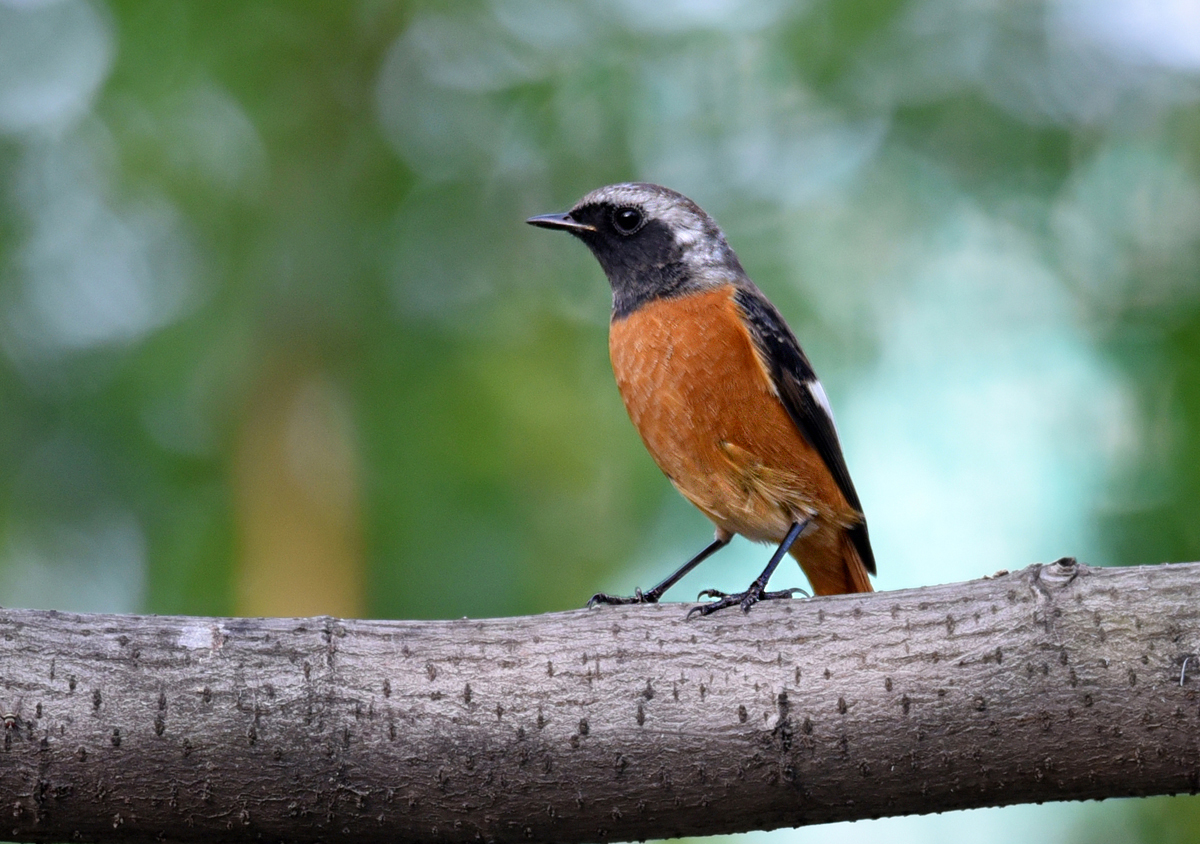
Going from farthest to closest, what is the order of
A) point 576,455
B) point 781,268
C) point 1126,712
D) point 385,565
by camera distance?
point 781,268, point 576,455, point 385,565, point 1126,712

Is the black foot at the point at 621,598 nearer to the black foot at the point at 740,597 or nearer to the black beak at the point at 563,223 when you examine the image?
the black foot at the point at 740,597

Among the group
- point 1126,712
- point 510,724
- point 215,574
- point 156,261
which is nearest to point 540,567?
point 215,574

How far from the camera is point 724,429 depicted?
4.95m

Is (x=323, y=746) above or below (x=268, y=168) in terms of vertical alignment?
below

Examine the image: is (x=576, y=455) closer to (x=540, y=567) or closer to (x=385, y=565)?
(x=540, y=567)

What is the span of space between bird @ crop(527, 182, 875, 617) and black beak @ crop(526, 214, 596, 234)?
1.44 feet

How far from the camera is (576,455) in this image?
833 cm

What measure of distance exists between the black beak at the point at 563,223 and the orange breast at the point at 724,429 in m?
0.95

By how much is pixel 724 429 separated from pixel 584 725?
75.8 inches

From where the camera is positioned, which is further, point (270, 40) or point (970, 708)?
point (270, 40)

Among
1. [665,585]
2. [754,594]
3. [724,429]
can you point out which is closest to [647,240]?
[724,429]

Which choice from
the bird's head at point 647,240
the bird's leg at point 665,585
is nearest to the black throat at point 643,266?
the bird's head at point 647,240

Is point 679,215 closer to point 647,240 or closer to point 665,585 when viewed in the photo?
point 647,240

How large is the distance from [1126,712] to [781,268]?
6.07 metres
